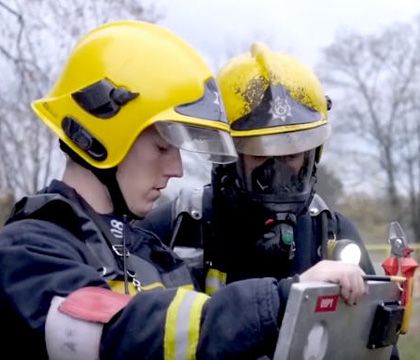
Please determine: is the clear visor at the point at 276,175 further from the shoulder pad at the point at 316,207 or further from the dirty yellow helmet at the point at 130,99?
the dirty yellow helmet at the point at 130,99

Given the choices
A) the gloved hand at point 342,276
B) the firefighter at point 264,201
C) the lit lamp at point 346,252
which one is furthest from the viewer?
the firefighter at point 264,201

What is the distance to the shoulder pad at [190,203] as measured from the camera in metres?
3.39

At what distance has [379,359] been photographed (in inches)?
99.3

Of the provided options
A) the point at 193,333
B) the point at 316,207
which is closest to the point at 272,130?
the point at 316,207

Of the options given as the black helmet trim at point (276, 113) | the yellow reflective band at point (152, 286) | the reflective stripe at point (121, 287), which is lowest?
the yellow reflective band at point (152, 286)

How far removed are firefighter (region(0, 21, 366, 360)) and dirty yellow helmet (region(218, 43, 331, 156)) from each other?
2.17 feet

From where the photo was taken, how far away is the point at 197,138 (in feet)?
8.12

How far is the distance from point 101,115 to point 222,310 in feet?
2.29

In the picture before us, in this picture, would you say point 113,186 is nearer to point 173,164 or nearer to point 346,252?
point 173,164

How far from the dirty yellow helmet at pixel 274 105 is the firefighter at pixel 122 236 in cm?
66

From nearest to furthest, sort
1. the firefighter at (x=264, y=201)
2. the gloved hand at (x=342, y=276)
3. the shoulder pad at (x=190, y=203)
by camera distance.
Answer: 1. the gloved hand at (x=342, y=276)
2. the firefighter at (x=264, y=201)
3. the shoulder pad at (x=190, y=203)

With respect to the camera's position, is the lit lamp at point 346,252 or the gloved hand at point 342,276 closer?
the gloved hand at point 342,276

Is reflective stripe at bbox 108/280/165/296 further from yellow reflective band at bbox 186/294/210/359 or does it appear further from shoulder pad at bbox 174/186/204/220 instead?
shoulder pad at bbox 174/186/204/220

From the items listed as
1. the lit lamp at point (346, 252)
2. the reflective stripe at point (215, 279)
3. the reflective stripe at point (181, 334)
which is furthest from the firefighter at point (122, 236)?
the reflective stripe at point (215, 279)
